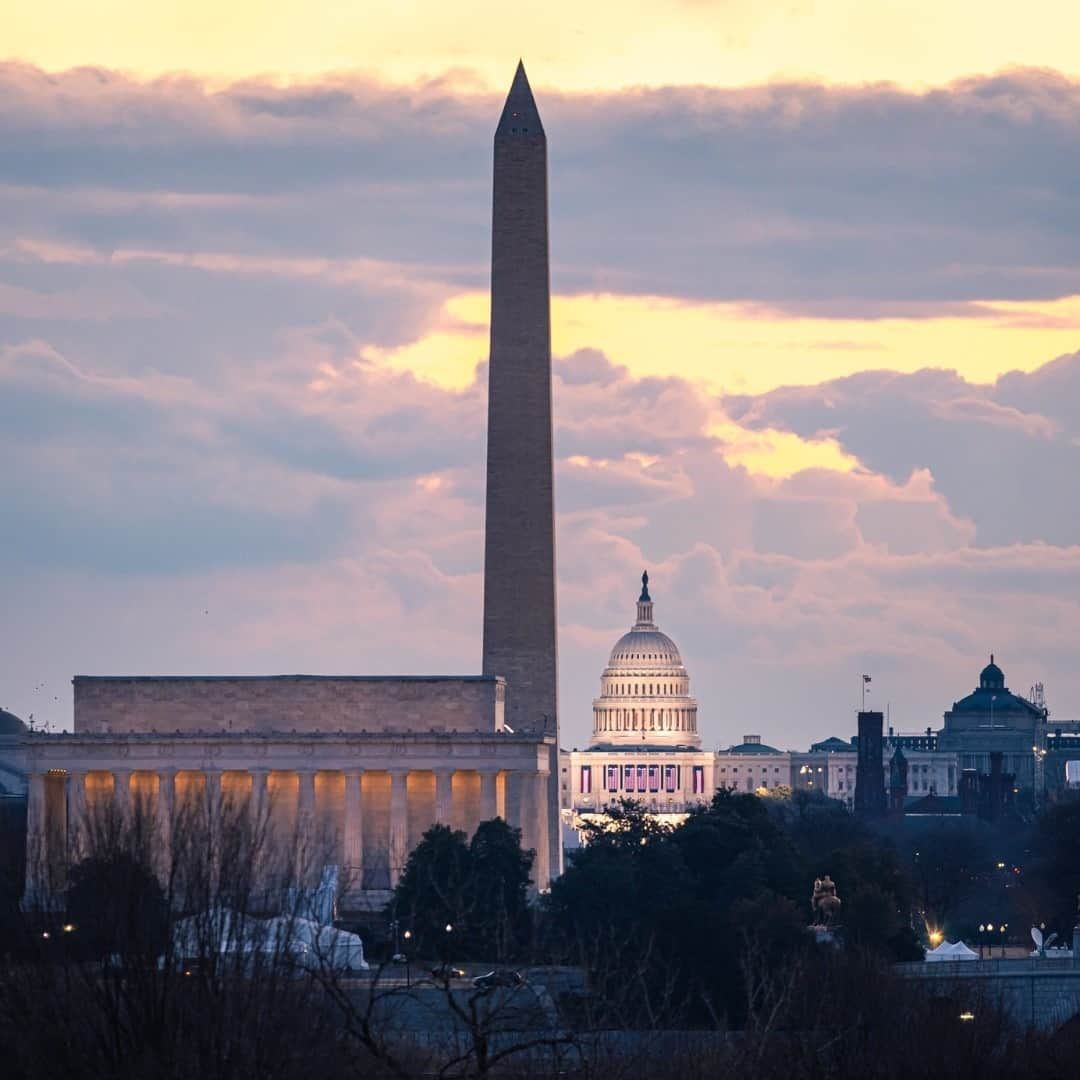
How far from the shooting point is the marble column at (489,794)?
539 feet

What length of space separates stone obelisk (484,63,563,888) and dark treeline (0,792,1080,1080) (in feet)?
32.5

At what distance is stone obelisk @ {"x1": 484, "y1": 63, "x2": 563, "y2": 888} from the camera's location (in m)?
152

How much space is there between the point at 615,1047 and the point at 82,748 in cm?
8829

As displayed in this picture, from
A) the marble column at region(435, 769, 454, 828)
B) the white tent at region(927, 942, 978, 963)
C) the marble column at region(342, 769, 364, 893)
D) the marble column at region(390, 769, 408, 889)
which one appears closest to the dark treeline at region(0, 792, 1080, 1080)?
the white tent at region(927, 942, 978, 963)

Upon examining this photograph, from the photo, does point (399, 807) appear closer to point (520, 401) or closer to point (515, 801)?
point (515, 801)

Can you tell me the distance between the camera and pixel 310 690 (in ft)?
555

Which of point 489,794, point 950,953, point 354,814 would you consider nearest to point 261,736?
point 354,814

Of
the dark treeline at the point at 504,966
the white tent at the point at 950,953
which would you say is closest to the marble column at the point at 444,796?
the dark treeline at the point at 504,966

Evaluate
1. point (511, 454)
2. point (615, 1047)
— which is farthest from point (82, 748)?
point (615, 1047)

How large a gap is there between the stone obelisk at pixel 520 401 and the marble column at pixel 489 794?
7.64m

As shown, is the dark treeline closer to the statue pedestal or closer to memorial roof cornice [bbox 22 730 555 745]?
the statue pedestal

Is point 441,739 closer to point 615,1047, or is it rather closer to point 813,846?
point 813,846

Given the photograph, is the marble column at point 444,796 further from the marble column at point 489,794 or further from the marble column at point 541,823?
the marble column at point 541,823

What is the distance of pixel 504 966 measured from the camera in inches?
3506
